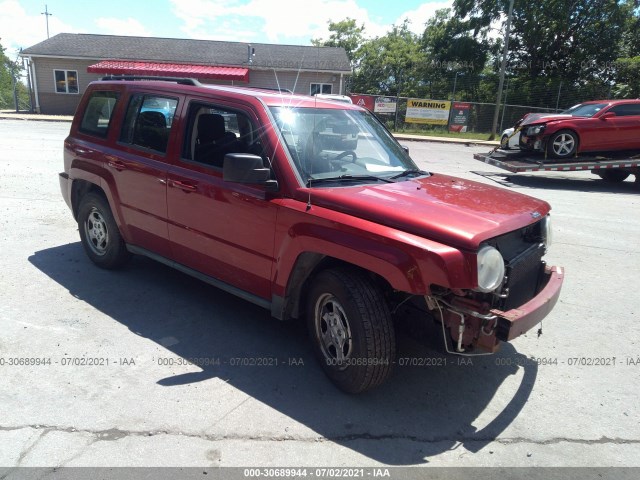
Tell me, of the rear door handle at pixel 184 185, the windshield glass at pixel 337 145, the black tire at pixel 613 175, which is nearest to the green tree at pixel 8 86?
the black tire at pixel 613 175

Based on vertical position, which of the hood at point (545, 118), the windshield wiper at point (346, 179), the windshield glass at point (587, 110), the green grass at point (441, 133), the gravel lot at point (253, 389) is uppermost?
the windshield glass at point (587, 110)

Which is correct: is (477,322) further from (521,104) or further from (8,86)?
(8,86)

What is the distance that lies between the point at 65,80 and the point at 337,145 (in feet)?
105

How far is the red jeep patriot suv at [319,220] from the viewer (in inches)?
119

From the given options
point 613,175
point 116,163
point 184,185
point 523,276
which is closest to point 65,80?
point 613,175

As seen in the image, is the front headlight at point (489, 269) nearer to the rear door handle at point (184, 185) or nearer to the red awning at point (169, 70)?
the rear door handle at point (184, 185)

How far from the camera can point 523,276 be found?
137 inches

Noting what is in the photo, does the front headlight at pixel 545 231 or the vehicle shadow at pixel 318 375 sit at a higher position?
the front headlight at pixel 545 231

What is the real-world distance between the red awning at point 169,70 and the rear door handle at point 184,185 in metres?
25.9

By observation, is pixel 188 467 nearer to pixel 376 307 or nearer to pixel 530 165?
pixel 376 307

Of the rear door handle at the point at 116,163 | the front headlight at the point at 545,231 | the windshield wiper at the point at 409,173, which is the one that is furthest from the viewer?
the rear door handle at the point at 116,163

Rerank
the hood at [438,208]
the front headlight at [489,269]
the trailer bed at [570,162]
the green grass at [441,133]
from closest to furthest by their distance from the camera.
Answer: the front headlight at [489,269] → the hood at [438,208] → the trailer bed at [570,162] → the green grass at [441,133]

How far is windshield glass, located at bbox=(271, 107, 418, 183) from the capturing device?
3.80m

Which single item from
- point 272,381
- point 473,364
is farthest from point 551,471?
point 272,381
